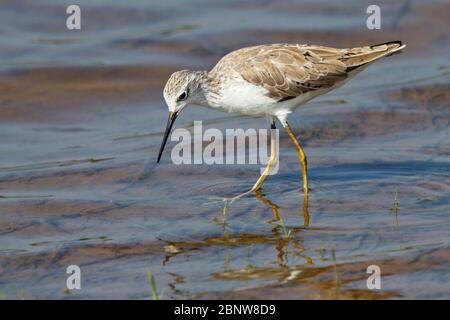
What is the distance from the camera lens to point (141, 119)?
11922mm

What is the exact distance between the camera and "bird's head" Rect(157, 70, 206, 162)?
30.1 feet

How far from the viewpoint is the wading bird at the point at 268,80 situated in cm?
936

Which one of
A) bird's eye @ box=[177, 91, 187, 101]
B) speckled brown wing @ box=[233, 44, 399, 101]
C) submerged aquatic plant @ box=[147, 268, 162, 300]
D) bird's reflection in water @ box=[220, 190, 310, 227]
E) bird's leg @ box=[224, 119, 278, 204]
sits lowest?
submerged aquatic plant @ box=[147, 268, 162, 300]

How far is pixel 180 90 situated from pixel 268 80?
3.05 ft

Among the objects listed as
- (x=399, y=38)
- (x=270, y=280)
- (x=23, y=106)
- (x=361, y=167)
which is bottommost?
(x=270, y=280)

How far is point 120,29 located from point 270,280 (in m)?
7.84

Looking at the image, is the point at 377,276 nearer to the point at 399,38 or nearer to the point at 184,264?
the point at 184,264

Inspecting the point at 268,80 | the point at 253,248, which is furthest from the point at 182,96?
Answer: the point at 253,248

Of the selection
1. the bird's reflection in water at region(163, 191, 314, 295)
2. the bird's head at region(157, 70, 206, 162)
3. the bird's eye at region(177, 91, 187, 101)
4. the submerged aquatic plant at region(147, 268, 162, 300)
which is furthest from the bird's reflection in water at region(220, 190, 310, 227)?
the submerged aquatic plant at region(147, 268, 162, 300)

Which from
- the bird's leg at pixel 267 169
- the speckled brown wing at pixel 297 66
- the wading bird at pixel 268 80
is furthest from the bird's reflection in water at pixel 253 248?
the speckled brown wing at pixel 297 66

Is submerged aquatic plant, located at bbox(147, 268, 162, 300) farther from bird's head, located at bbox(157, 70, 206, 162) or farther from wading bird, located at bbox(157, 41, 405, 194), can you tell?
wading bird, located at bbox(157, 41, 405, 194)

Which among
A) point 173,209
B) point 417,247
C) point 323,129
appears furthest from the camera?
point 323,129

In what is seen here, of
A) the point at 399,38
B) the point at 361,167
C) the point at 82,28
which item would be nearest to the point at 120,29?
the point at 82,28

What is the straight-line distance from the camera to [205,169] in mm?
10242
